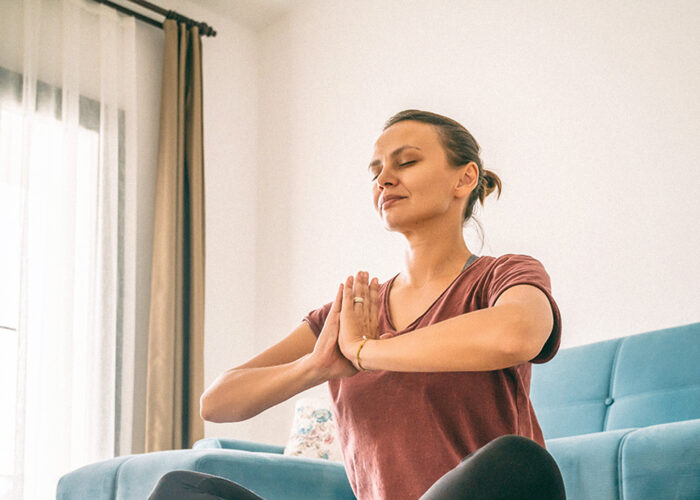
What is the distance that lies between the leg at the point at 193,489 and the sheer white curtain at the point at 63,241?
2.56 metres

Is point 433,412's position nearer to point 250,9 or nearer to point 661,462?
point 661,462

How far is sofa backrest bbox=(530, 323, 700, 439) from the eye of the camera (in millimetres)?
2055

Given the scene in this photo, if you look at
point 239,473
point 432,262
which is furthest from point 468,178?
point 239,473

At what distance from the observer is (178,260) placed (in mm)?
3809

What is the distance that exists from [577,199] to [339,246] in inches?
52.6

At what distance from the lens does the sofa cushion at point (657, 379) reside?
2.03 meters

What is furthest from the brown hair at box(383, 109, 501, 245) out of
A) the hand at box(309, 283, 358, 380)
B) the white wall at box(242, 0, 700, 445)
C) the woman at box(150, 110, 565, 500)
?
the white wall at box(242, 0, 700, 445)

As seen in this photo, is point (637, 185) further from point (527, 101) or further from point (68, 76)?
point (68, 76)

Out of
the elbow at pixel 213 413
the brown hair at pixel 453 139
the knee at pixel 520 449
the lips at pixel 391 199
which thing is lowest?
the knee at pixel 520 449

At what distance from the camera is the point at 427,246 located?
1309 millimetres

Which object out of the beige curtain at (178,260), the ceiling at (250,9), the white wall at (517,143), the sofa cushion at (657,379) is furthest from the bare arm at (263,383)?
the ceiling at (250,9)

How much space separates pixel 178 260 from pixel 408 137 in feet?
8.76

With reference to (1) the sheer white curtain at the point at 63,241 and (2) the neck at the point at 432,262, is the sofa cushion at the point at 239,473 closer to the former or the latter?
(2) the neck at the point at 432,262

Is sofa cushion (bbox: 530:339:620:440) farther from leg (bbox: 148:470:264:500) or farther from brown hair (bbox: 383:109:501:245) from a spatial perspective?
leg (bbox: 148:470:264:500)
